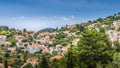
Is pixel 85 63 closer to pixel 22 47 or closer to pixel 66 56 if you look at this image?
pixel 66 56

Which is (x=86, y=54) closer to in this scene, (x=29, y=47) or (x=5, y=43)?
(x=29, y=47)

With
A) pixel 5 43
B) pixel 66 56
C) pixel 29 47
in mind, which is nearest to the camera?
pixel 66 56

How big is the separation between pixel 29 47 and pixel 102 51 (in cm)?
11973

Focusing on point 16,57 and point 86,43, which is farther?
point 16,57

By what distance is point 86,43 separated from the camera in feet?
213

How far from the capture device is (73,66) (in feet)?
211

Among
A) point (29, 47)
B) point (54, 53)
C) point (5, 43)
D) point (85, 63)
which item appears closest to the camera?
point (85, 63)

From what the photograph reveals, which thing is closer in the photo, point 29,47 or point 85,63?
point 85,63

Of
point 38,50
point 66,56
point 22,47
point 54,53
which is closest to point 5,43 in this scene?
point 22,47

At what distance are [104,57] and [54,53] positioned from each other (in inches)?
4093

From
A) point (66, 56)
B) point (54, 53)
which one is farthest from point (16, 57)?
point (66, 56)

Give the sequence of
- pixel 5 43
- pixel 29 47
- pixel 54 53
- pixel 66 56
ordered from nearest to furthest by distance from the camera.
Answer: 1. pixel 66 56
2. pixel 54 53
3. pixel 29 47
4. pixel 5 43

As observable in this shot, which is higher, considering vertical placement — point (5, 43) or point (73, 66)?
point (5, 43)

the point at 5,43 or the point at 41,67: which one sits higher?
the point at 5,43
